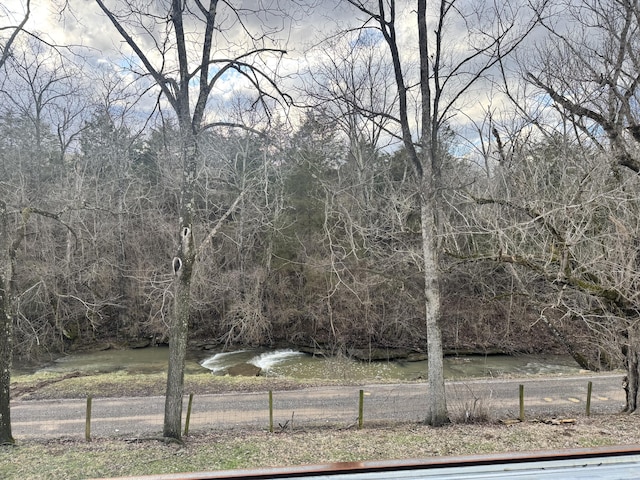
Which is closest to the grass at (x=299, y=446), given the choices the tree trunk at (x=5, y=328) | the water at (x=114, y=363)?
the tree trunk at (x=5, y=328)

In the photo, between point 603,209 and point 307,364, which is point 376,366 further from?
point 603,209

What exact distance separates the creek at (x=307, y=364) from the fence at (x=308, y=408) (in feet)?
14.5

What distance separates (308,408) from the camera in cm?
1136

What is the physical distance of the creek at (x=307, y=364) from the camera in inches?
716

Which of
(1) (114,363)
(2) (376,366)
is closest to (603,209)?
(2) (376,366)

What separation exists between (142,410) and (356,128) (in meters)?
18.3

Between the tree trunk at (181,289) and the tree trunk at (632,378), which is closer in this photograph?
the tree trunk at (181,289)

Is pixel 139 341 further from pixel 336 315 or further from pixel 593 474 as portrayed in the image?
pixel 593 474

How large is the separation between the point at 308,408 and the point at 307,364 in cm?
884

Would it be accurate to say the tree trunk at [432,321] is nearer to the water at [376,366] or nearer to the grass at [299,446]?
the grass at [299,446]

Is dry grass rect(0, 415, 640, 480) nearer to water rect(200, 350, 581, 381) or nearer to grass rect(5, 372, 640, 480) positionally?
grass rect(5, 372, 640, 480)

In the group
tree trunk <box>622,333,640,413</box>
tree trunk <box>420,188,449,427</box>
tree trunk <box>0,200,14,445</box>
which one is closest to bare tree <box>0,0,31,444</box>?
tree trunk <box>0,200,14,445</box>

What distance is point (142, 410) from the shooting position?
36.8 feet

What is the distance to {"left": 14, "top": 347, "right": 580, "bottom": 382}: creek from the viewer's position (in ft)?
59.7
